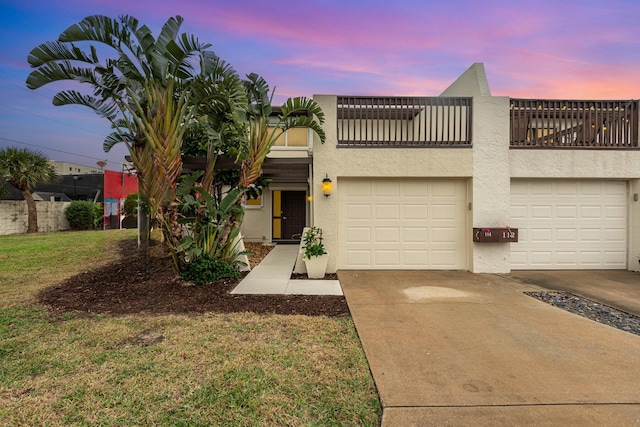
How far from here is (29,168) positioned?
1583 centimetres

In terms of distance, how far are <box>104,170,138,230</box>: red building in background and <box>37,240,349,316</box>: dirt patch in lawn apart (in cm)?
1353

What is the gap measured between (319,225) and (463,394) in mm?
5104

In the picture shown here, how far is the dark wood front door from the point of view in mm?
13141

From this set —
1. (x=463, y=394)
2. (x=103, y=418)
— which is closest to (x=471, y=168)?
(x=463, y=394)

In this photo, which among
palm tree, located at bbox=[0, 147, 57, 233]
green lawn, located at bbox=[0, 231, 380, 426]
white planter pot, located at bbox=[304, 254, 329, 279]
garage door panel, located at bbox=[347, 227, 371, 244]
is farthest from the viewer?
palm tree, located at bbox=[0, 147, 57, 233]

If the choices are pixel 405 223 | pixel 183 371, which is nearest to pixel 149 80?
pixel 183 371

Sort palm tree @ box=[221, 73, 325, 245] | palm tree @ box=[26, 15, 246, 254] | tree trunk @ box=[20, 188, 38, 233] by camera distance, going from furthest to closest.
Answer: tree trunk @ box=[20, 188, 38, 233], palm tree @ box=[221, 73, 325, 245], palm tree @ box=[26, 15, 246, 254]

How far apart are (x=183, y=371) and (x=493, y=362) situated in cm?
303

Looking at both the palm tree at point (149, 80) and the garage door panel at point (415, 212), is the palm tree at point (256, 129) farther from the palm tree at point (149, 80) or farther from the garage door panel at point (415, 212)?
the garage door panel at point (415, 212)

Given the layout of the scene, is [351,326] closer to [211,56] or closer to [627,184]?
[211,56]

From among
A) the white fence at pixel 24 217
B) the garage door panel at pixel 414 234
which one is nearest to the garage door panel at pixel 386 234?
the garage door panel at pixel 414 234

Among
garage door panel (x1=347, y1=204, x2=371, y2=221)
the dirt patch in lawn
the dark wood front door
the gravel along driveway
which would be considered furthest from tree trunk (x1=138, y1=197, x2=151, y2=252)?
the gravel along driveway

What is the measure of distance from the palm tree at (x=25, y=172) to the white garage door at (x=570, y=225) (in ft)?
68.9

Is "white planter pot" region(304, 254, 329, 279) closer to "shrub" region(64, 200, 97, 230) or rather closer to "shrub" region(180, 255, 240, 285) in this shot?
"shrub" region(180, 255, 240, 285)
